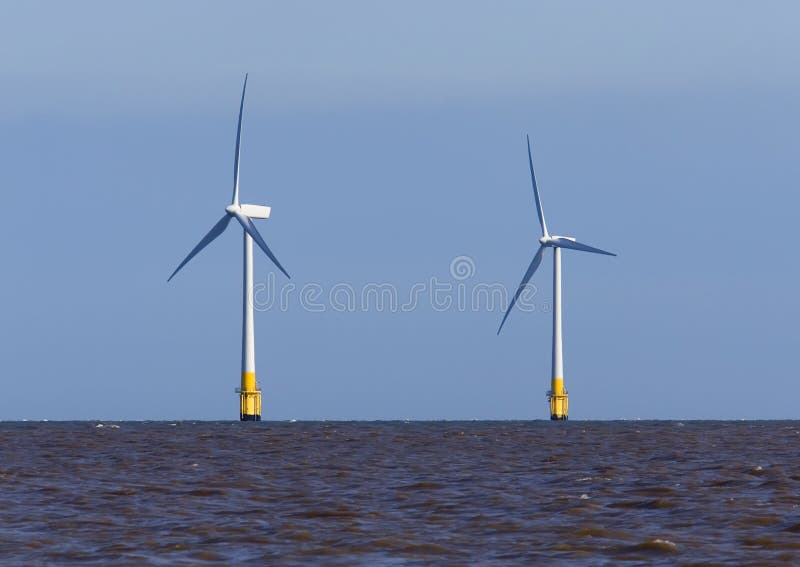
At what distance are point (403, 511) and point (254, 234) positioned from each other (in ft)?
Answer: 338

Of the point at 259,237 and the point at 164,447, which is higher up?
the point at 259,237

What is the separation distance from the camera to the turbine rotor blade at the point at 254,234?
123250mm

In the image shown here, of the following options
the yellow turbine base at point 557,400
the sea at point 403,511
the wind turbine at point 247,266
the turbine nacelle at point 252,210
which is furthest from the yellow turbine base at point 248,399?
the sea at point 403,511

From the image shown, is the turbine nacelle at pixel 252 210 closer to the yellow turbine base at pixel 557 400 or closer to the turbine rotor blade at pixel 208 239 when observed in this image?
the turbine rotor blade at pixel 208 239

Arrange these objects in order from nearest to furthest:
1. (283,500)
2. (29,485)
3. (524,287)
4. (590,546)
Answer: (590,546) < (283,500) < (29,485) < (524,287)

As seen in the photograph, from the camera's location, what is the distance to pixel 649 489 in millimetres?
38969

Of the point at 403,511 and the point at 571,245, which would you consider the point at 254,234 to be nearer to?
the point at 571,245

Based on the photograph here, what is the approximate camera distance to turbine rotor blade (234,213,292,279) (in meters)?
123

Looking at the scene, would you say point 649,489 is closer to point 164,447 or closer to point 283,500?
point 283,500

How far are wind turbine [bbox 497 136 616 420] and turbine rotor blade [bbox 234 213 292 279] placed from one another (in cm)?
3267

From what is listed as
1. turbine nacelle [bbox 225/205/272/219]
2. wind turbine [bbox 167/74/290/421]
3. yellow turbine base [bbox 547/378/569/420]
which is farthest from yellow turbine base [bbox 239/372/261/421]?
yellow turbine base [bbox 547/378/569/420]

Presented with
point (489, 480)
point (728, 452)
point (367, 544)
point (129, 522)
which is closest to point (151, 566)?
point (367, 544)

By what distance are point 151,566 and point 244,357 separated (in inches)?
5537

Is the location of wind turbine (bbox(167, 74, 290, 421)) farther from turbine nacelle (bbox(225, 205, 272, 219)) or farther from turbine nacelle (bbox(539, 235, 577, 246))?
turbine nacelle (bbox(539, 235, 577, 246))
